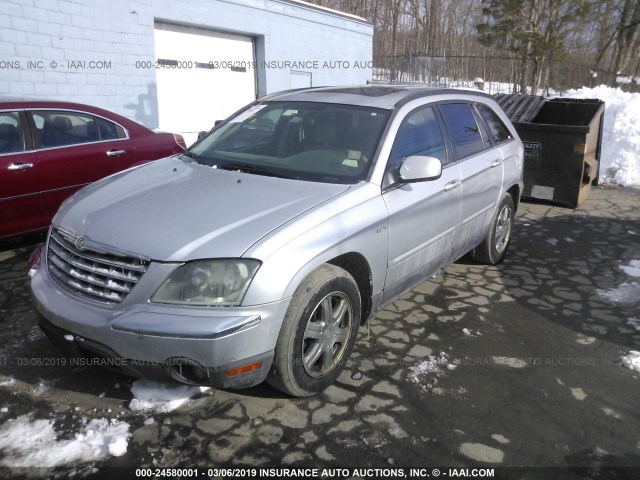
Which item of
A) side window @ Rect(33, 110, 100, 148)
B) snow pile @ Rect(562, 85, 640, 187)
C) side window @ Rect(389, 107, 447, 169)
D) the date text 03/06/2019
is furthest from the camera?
snow pile @ Rect(562, 85, 640, 187)

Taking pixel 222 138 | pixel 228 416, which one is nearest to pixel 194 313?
pixel 228 416

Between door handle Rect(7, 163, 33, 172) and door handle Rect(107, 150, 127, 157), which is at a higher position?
door handle Rect(107, 150, 127, 157)

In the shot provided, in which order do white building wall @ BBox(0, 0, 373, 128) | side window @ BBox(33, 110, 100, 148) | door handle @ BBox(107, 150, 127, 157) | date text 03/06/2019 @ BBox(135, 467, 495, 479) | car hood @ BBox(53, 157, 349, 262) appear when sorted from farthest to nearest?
white building wall @ BBox(0, 0, 373, 128)
door handle @ BBox(107, 150, 127, 157)
side window @ BBox(33, 110, 100, 148)
car hood @ BBox(53, 157, 349, 262)
date text 03/06/2019 @ BBox(135, 467, 495, 479)

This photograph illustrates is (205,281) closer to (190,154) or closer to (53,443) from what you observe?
(53,443)

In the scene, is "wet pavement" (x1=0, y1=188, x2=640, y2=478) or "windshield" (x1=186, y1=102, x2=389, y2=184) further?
"windshield" (x1=186, y1=102, x2=389, y2=184)

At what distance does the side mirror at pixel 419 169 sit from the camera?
339cm

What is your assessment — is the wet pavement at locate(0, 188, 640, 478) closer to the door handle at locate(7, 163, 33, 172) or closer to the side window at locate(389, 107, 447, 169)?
the door handle at locate(7, 163, 33, 172)

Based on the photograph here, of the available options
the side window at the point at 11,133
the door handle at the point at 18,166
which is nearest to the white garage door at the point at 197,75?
the side window at the point at 11,133

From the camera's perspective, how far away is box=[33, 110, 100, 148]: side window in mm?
5422

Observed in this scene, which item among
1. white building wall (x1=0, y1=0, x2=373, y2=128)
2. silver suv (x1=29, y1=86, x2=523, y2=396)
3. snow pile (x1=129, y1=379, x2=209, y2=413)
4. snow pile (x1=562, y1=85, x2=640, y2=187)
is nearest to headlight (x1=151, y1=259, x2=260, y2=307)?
silver suv (x1=29, y1=86, x2=523, y2=396)

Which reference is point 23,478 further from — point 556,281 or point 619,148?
point 619,148

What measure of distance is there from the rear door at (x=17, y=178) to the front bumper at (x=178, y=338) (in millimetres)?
2833

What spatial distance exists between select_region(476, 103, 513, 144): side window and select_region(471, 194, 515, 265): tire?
22.9 inches

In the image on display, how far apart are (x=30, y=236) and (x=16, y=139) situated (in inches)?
49.9
